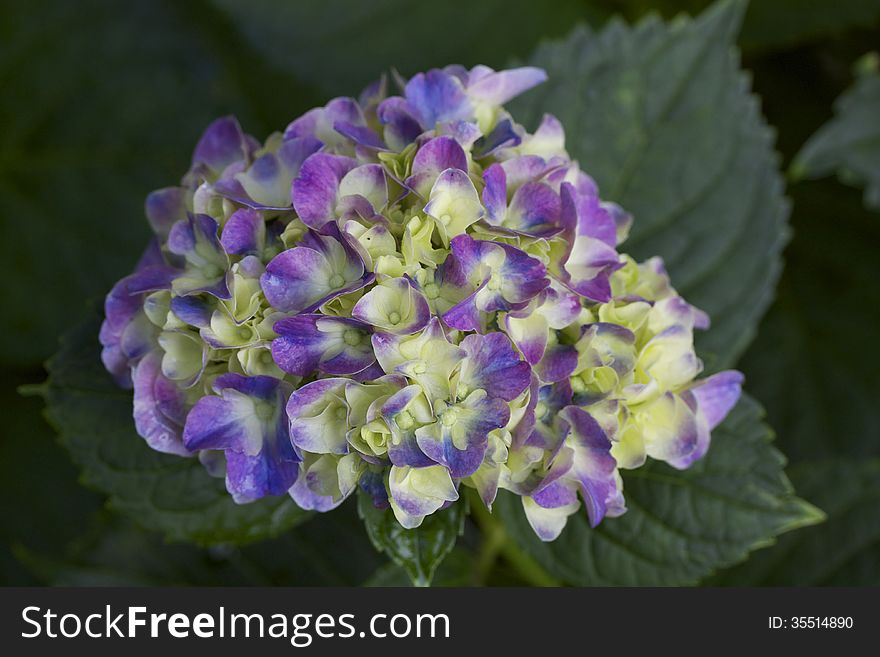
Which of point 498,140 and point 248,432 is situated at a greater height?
point 498,140

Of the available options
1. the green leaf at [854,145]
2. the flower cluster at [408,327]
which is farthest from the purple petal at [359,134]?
the green leaf at [854,145]

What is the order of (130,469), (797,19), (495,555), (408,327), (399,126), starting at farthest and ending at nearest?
(797,19)
(495,555)
(130,469)
(399,126)
(408,327)

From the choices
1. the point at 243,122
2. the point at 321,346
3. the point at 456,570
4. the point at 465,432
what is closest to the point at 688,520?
the point at 456,570

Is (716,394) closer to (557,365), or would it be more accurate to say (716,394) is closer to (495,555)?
(557,365)

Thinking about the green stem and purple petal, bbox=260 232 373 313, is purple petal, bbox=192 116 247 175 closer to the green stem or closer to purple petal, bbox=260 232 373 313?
purple petal, bbox=260 232 373 313

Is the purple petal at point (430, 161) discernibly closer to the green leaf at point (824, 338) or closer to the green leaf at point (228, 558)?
the green leaf at point (228, 558)

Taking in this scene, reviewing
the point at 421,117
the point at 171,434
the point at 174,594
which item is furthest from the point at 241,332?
the point at 174,594

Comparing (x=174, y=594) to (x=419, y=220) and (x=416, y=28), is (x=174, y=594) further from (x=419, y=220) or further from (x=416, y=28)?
(x=416, y=28)
